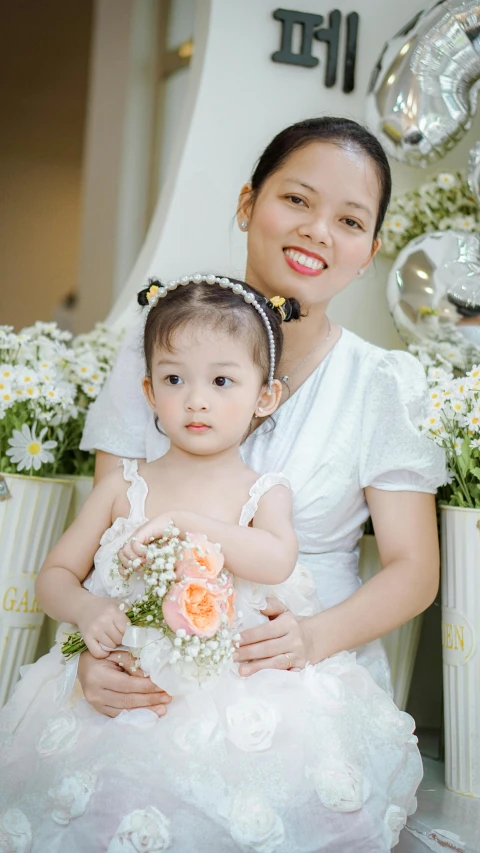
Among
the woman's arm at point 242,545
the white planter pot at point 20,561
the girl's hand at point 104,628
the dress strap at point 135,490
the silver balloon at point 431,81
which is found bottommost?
the white planter pot at point 20,561

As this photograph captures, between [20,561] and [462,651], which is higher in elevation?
[462,651]

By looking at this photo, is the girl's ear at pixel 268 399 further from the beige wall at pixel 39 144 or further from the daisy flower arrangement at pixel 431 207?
the beige wall at pixel 39 144

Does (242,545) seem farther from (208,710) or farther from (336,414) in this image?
(336,414)

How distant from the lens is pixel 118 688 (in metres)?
1.54

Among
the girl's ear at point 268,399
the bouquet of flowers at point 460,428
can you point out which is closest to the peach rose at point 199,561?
the girl's ear at point 268,399

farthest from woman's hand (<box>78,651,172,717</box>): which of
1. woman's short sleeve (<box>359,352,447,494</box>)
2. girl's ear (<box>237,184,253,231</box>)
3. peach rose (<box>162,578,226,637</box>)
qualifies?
girl's ear (<box>237,184,253,231</box>)

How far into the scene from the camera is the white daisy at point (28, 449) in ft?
7.43

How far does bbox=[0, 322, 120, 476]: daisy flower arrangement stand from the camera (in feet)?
7.47

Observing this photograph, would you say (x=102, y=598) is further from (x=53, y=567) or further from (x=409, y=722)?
(x=409, y=722)

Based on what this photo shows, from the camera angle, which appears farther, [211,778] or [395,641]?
[395,641]

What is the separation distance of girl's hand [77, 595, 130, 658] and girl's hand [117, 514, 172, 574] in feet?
0.27

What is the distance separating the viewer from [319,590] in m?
1.98

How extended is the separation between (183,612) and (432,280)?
1.43 meters

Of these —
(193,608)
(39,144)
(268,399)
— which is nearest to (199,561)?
(193,608)
